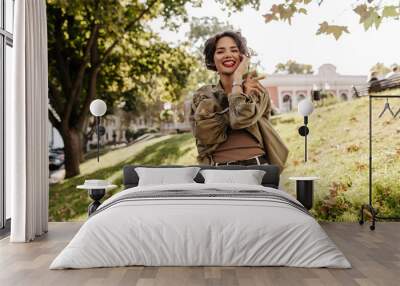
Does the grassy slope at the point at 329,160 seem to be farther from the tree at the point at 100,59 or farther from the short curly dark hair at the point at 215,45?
the short curly dark hair at the point at 215,45

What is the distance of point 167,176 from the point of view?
6.04 m

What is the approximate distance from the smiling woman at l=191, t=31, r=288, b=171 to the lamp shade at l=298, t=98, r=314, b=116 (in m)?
0.38

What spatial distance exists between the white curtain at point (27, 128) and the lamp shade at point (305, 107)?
298 cm

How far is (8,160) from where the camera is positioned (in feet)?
20.1

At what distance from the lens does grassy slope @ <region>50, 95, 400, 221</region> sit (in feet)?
22.2

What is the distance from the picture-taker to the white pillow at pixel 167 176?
601cm

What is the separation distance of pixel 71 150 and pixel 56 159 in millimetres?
233

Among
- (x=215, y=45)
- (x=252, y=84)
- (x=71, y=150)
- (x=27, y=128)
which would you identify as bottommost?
(x=71, y=150)

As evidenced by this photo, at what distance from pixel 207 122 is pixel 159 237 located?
9.21ft

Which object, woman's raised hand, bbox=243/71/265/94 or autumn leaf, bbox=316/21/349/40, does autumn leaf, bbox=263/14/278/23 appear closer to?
woman's raised hand, bbox=243/71/265/94

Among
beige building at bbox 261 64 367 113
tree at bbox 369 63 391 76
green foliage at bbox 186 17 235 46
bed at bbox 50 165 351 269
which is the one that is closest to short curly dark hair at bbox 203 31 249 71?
green foliage at bbox 186 17 235 46

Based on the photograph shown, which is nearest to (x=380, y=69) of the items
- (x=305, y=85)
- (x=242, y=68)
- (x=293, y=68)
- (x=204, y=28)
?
(x=305, y=85)

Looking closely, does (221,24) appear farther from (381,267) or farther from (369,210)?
(381,267)

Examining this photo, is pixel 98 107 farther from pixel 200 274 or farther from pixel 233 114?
pixel 200 274
